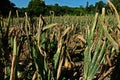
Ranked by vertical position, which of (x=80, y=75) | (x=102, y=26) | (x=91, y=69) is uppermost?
(x=102, y=26)

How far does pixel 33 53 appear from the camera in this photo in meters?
1.51

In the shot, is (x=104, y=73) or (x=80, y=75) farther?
(x=80, y=75)

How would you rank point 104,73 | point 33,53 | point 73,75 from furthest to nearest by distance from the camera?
point 73,75
point 104,73
point 33,53

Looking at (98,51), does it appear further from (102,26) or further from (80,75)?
(80,75)

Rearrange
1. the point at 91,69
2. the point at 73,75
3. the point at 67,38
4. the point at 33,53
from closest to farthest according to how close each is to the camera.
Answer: the point at 33,53
the point at 91,69
the point at 67,38
the point at 73,75

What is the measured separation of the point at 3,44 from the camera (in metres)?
1.82

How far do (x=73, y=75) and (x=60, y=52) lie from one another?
20.8 inches

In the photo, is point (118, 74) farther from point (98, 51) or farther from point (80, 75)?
point (80, 75)

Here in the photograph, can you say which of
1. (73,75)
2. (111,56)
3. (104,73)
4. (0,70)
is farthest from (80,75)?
(0,70)

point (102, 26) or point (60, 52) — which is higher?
point (102, 26)

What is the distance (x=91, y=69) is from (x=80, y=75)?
529 mm

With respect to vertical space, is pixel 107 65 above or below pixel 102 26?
below

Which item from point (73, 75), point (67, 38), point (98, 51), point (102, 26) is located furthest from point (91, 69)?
point (73, 75)

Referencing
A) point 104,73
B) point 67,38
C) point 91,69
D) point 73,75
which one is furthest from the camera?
point 73,75
